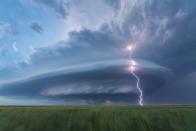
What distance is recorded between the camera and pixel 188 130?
22.8m

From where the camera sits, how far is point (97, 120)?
944 inches

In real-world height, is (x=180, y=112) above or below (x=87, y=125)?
above

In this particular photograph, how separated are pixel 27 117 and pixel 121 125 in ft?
36.0

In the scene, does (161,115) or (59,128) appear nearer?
(59,128)

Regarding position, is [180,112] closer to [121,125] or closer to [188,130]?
[188,130]

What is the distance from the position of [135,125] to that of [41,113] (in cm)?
1131

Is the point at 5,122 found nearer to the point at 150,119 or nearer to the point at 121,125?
the point at 121,125

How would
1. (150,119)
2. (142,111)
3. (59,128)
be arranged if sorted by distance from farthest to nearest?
(142,111) < (150,119) < (59,128)

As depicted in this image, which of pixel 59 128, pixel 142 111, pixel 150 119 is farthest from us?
pixel 142 111

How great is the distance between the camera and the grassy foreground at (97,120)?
22469 millimetres

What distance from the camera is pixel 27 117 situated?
79.6 ft

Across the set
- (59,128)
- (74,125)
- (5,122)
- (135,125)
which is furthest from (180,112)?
(5,122)

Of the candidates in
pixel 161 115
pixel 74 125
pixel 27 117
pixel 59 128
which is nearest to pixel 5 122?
pixel 27 117

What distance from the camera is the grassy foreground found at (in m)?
22.5
